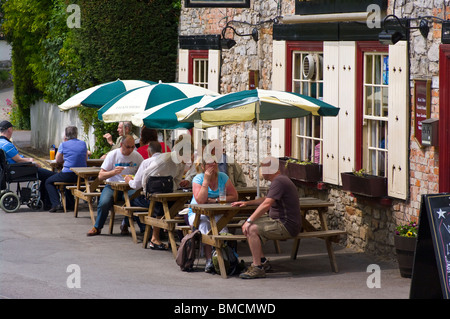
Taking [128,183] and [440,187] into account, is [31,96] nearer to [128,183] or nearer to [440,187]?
[128,183]

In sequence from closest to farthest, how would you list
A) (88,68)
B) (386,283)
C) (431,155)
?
(386,283) < (431,155) < (88,68)

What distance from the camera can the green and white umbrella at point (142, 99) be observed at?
41.1 feet

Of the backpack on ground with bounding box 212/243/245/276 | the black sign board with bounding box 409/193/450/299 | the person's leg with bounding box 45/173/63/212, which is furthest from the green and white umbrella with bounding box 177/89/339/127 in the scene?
the person's leg with bounding box 45/173/63/212

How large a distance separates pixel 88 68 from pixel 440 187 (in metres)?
11.6

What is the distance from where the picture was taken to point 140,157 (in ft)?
42.1

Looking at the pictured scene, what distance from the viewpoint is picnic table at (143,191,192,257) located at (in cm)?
1084

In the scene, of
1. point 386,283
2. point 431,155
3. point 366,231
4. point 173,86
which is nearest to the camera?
point 386,283

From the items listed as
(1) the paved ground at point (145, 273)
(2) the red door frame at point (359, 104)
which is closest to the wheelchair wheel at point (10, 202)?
(1) the paved ground at point (145, 273)

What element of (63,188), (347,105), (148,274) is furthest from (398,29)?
(63,188)

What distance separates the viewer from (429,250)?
816cm

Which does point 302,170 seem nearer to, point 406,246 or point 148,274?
point 406,246

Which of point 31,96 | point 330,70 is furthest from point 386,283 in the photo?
point 31,96

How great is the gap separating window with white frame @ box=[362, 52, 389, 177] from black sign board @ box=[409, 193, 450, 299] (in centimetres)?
276

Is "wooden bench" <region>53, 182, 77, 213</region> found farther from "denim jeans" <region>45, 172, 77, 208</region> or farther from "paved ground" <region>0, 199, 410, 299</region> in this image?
"paved ground" <region>0, 199, 410, 299</region>
